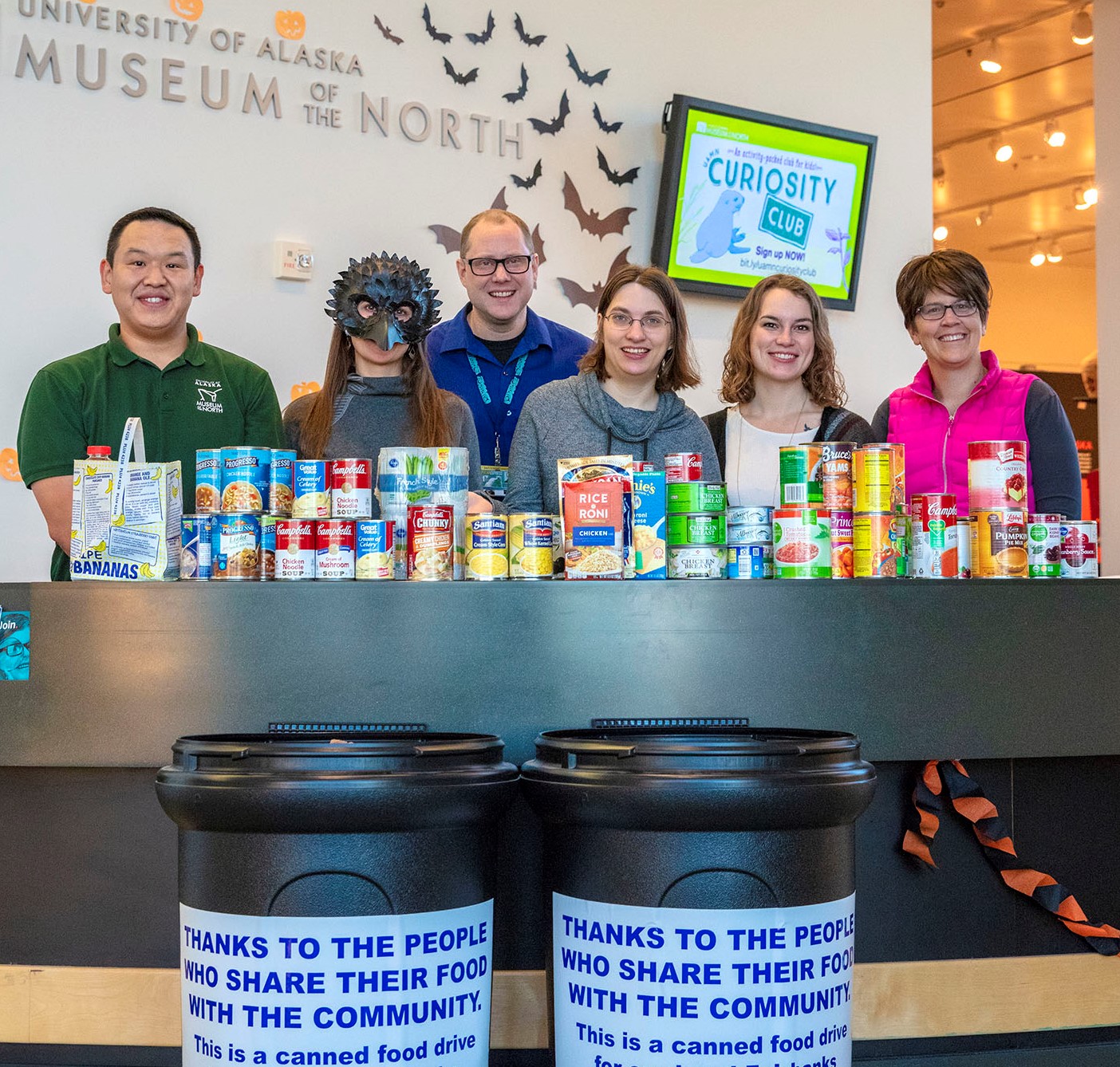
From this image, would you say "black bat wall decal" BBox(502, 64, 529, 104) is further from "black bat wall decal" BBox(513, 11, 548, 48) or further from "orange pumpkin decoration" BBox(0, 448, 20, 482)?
"orange pumpkin decoration" BBox(0, 448, 20, 482)

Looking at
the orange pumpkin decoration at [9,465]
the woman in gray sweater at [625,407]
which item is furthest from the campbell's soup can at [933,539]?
the orange pumpkin decoration at [9,465]

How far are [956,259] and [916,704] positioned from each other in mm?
1236

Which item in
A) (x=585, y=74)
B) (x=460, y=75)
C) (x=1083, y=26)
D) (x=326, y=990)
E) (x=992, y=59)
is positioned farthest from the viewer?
(x=992, y=59)

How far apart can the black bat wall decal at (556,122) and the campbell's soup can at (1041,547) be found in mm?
2659

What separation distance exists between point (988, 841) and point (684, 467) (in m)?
0.83

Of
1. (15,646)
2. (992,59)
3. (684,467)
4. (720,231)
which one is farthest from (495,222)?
(992,59)

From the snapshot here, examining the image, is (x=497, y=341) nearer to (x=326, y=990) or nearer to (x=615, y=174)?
(x=615, y=174)

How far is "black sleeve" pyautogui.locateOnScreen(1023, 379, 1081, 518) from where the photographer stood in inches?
115

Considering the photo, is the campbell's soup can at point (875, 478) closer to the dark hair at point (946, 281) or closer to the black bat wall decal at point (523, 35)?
the dark hair at point (946, 281)

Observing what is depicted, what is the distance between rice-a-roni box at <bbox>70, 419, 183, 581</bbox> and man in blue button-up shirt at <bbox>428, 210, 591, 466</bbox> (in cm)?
143

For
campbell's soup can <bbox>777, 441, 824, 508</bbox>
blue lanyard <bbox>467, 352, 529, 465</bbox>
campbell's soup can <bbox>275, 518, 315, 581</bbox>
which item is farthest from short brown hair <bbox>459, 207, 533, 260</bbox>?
campbell's soup can <bbox>275, 518, 315, 581</bbox>

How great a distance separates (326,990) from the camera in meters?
1.64

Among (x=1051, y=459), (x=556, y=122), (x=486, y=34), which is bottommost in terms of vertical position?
(x=1051, y=459)

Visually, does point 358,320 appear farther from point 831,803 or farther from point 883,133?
point 883,133
